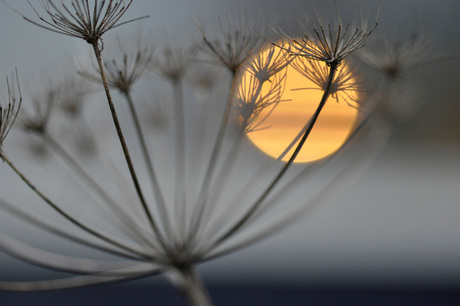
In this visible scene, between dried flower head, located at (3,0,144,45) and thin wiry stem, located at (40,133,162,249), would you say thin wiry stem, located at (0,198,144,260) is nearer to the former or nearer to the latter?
thin wiry stem, located at (40,133,162,249)

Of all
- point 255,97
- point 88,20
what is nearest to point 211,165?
point 255,97

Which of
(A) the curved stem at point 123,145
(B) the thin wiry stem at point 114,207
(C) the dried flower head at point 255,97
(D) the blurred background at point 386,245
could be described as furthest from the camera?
(D) the blurred background at point 386,245

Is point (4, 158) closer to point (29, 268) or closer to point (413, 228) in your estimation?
point (29, 268)

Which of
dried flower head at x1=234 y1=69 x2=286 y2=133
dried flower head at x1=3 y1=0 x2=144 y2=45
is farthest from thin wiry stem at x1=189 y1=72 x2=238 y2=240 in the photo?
dried flower head at x1=3 y1=0 x2=144 y2=45

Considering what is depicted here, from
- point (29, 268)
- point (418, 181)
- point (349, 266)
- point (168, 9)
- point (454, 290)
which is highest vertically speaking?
point (168, 9)

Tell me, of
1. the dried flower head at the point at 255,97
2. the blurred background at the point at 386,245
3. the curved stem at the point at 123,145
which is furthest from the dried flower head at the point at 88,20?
the blurred background at the point at 386,245

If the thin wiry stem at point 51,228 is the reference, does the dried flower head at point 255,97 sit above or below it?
above

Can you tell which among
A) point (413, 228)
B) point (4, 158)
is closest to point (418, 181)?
point (413, 228)

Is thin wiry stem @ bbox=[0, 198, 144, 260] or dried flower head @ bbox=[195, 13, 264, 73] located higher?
dried flower head @ bbox=[195, 13, 264, 73]

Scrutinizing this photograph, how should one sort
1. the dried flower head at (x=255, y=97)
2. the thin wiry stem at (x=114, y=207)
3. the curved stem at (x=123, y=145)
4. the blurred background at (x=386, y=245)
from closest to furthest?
the curved stem at (x=123, y=145) → the dried flower head at (x=255, y=97) → the thin wiry stem at (x=114, y=207) → the blurred background at (x=386, y=245)

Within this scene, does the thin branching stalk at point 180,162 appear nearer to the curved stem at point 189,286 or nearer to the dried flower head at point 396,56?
the curved stem at point 189,286

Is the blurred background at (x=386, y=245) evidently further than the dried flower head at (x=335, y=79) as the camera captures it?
Yes
